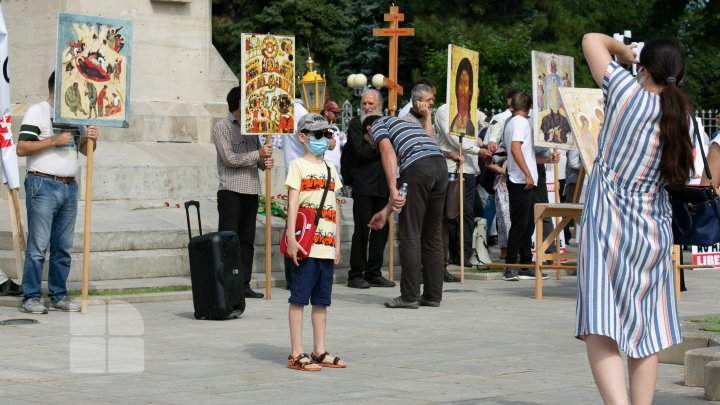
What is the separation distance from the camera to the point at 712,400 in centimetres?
716

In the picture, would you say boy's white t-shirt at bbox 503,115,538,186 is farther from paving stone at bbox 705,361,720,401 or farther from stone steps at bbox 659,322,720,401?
paving stone at bbox 705,361,720,401

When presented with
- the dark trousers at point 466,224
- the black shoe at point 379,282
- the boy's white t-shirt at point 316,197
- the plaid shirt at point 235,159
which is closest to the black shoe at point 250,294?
the plaid shirt at point 235,159

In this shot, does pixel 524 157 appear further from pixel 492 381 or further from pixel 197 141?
pixel 492 381

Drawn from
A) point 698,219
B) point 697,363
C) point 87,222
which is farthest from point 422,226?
point 698,219

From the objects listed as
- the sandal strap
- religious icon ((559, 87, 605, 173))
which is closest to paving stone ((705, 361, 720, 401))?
the sandal strap

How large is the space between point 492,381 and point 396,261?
7570mm

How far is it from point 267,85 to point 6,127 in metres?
2.25

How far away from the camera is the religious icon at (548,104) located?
13883 millimetres

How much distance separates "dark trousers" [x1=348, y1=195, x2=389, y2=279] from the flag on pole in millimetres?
3471

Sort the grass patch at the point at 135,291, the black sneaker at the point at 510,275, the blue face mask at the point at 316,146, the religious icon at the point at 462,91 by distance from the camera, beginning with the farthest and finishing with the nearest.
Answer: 1. the black sneaker at the point at 510,275
2. the religious icon at the point at 462,91
3. the grass patch at the point at 135,291
4. the blue face mask at the point at 316,146

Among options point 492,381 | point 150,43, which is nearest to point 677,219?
point 492,381

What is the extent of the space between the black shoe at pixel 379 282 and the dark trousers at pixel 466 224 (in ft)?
6.88

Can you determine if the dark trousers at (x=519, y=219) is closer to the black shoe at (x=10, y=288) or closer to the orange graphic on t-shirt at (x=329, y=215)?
the black shoe at (x=10, y=288)

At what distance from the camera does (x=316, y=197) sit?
8.55 m
